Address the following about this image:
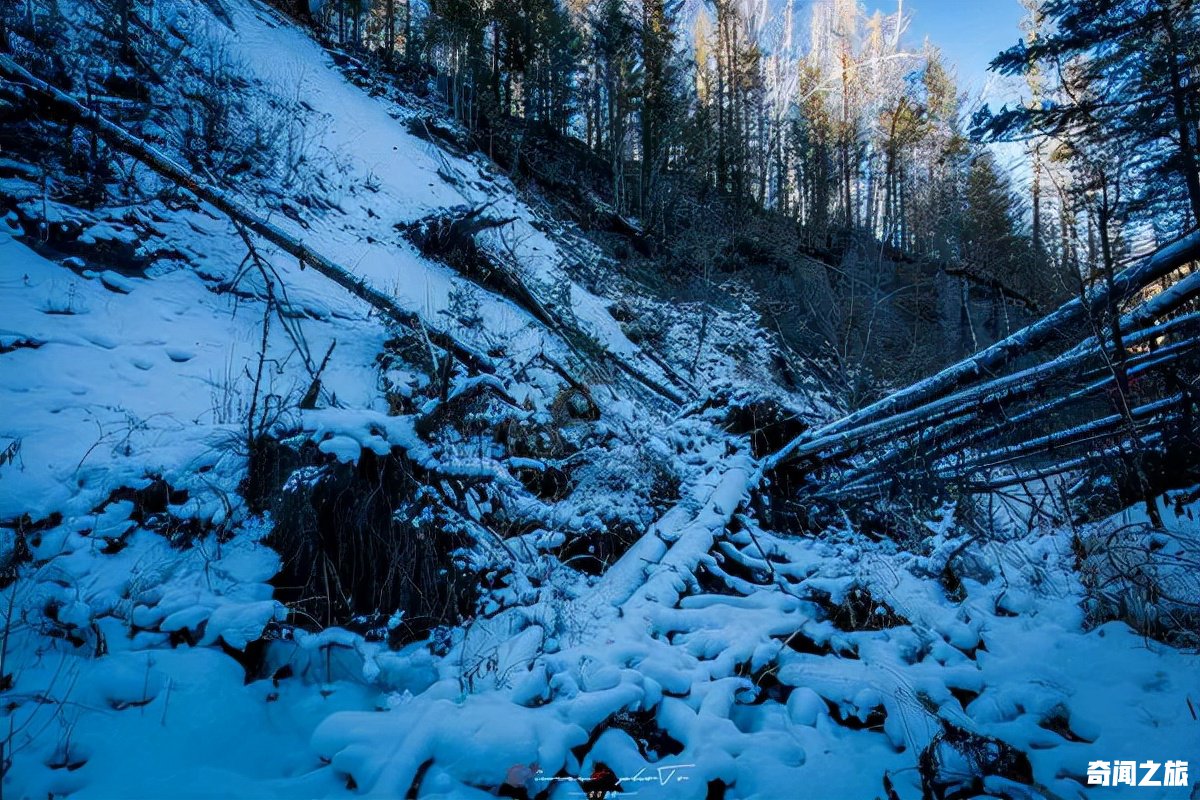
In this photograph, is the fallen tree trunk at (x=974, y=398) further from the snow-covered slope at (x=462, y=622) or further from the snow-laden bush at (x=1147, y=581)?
the snow-laden bush at (x=1147, y=581)

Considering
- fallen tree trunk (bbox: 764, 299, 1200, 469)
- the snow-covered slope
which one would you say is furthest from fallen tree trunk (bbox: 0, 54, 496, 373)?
fallen tree trunk (bbox: 764, 299, 1200, 469)

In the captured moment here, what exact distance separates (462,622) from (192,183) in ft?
11.9

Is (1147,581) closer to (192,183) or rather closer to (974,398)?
(974,398)

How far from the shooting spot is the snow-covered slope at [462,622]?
1686 millimetres

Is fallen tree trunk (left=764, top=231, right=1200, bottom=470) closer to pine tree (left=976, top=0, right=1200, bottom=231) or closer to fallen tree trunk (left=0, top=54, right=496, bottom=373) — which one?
fallen tree trunk (left=0, top=54, right=496, bottom=373)

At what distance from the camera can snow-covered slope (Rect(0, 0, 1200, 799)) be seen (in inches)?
66.4

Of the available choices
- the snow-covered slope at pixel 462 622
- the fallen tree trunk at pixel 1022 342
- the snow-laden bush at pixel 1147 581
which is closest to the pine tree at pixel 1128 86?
the fallen tree trunk at pixel 1022 342

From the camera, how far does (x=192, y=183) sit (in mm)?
3646

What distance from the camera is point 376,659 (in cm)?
210

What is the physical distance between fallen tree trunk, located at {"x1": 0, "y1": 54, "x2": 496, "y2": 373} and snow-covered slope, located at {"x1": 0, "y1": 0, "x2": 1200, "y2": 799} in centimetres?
23

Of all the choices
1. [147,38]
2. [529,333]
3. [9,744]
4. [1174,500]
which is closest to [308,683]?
[9,744]

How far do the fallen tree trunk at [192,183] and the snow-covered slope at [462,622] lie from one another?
0.23 metres

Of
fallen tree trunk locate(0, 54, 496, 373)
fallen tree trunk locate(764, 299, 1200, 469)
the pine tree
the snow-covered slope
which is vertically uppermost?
the pine tree

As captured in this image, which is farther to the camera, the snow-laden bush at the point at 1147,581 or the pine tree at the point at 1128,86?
the pine tree at the point at 1128,86
